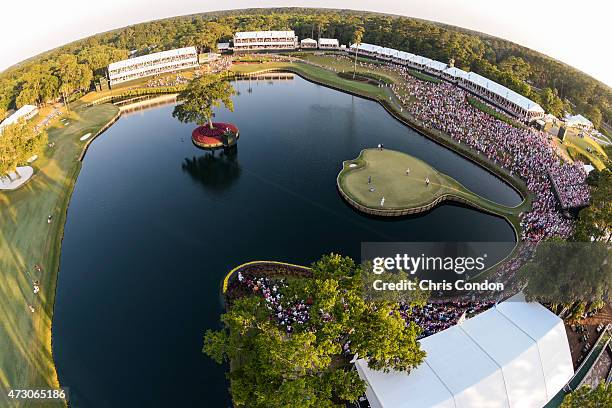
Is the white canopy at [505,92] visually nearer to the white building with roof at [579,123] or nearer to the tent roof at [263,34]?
the white building with roof at [579,123]

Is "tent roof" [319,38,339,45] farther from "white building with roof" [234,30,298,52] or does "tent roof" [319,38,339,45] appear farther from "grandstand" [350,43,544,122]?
"white building with roof" [234,30,298,52]

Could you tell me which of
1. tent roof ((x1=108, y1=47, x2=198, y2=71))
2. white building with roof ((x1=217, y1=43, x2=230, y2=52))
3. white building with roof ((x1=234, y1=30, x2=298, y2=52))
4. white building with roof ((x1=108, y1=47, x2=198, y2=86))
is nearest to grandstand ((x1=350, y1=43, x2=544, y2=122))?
white building with roof ((x1=234, y1=30, x2=298, y2=52))

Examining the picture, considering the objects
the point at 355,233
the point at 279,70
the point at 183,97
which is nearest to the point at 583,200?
the point at 355,233

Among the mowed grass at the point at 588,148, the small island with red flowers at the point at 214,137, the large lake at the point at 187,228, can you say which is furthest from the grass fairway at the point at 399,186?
the mowed grass at the point at 588,148

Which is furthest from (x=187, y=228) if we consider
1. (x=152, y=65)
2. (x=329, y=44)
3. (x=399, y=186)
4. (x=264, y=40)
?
(x=329, y=44)

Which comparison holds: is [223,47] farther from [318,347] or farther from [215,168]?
[318,347]

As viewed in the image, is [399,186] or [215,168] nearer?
[399,186]

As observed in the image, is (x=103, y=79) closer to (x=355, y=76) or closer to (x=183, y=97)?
(x=183, y=97)
